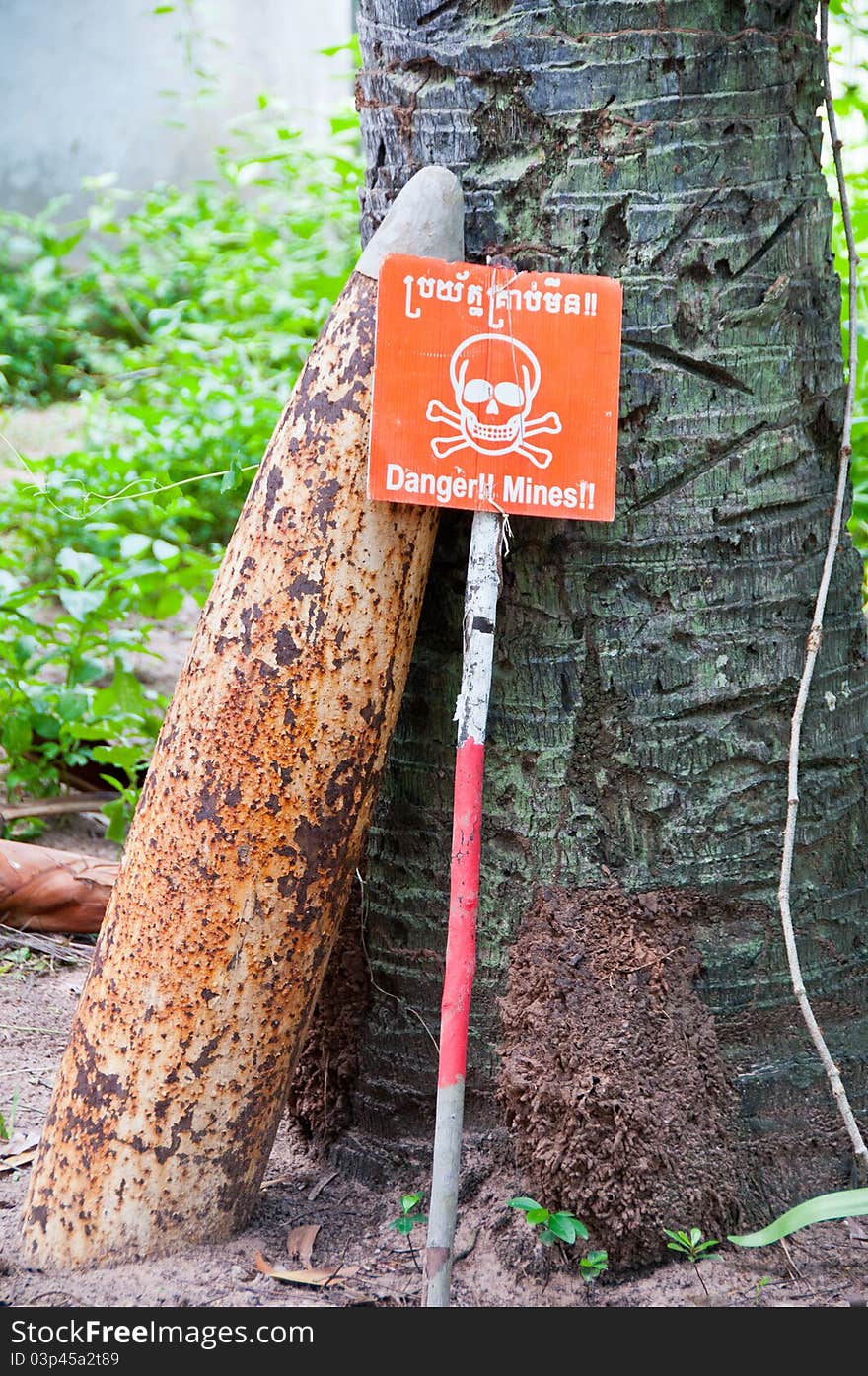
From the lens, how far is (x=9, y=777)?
135 inches

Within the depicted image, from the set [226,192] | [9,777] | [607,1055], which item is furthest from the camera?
[226,192]

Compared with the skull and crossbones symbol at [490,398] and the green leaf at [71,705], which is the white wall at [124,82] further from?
the skull and crossbones symbol at [490,398]

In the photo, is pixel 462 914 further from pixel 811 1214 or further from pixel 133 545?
pixel 133 545

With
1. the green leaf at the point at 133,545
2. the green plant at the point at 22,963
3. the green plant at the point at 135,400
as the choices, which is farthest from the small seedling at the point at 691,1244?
the green leaf at the point at 133,545

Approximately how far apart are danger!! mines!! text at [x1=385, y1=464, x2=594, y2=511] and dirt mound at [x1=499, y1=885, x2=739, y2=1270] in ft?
1.76

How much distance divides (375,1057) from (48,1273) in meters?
0.53

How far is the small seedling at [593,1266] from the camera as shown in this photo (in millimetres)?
1646

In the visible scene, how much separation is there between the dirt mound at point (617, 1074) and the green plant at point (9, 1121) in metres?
0.85

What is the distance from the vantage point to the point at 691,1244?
166 centimetres

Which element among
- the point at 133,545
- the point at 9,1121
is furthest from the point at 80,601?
the point at 9,1121

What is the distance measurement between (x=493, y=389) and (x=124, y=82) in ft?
32.3

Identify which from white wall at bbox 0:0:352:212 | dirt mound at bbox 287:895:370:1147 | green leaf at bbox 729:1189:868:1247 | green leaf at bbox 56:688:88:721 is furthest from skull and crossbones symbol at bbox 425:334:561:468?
white wall at bbox 0:0:352:212
